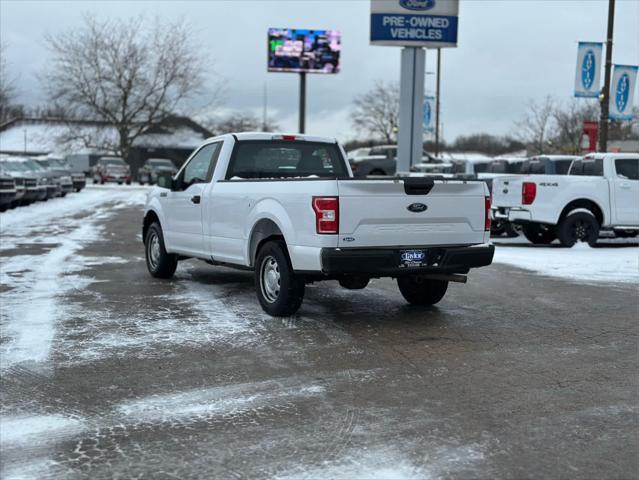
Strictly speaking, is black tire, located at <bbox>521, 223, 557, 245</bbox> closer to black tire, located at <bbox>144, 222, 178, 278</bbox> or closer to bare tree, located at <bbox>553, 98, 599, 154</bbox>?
black tire, located at <bbox>144, 222, 178, 278</bbox>

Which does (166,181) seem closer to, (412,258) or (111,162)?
(412,258)

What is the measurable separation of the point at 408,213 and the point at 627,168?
9.67 metres

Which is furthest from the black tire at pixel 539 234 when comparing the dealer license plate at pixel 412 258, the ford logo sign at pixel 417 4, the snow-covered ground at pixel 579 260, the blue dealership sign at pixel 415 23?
the ford logo sign at pixel 417 4

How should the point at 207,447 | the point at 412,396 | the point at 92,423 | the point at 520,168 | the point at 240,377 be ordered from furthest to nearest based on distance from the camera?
the point at 520,168 → the point at 240,377 → the point at 412,396 → the point at 92,423 → the point at 207,447

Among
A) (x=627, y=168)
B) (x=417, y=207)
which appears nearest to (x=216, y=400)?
(x=417, y=207)

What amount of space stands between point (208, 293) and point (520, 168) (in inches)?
504

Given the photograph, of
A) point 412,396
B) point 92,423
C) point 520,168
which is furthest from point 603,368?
point 520,168

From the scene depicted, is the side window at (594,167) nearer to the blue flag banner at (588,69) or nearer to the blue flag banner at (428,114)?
the blue flag banner at (588,69)

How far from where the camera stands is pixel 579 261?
13539 millimetres

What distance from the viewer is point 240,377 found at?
5.91 metres

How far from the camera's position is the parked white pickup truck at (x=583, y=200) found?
15492 mm

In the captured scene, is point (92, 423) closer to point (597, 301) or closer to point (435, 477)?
point (435, 477)

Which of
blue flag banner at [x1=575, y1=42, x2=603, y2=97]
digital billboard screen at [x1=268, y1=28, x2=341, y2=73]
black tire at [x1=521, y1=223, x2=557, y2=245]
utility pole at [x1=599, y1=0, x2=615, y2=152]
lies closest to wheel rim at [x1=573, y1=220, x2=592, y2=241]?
black tire at [x1=521, y1=223, x2=557, y2=245]

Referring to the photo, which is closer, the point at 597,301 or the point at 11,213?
the point at 597,301
